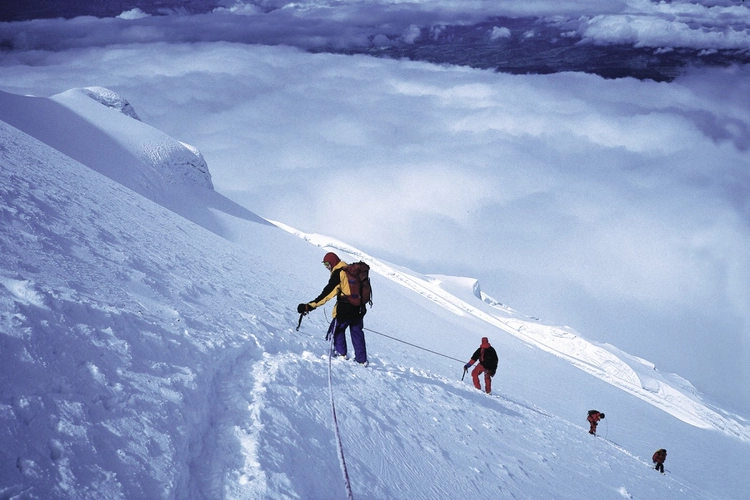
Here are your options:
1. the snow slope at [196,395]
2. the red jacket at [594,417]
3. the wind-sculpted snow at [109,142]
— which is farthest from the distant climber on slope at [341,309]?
the wind-sculpted snow at [109,142]

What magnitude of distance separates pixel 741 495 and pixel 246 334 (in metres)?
16.7

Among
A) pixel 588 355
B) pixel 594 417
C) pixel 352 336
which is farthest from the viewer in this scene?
pixel 588 355

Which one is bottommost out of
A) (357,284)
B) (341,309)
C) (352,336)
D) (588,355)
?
(588,355)

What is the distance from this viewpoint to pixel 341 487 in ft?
10.5

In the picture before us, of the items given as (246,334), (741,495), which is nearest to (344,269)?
(246,334)

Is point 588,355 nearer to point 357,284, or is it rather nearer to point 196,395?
point 357,284

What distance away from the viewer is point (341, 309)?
607cm

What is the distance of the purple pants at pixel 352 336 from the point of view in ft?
20.3

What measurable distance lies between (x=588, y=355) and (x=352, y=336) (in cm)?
3652

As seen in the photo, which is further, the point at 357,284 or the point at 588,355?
the point at 588,355

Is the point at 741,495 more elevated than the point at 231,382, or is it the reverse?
the point at 231,382

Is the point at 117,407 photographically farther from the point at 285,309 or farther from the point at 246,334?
the point at 285,309

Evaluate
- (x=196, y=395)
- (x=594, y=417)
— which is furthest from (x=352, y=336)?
(x=594, y=417)

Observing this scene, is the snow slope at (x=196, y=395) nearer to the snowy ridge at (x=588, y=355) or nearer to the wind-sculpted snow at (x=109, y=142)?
the wind-sculpted snow at (x=109, y=142)
